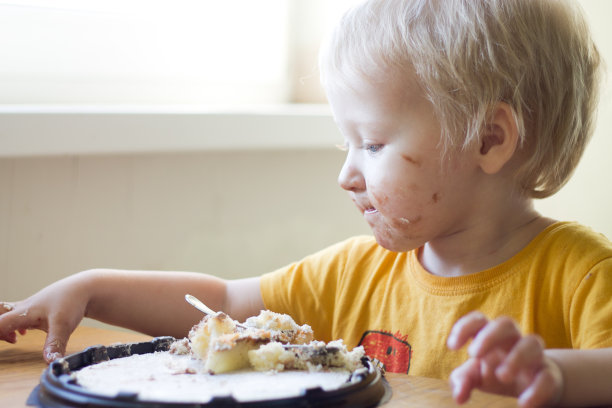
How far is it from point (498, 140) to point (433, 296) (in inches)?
8.1

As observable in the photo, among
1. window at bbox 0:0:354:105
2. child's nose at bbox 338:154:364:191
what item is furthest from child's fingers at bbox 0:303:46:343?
window at bbox 0:0:354:105

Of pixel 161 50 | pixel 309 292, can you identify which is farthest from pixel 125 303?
pixel 161 50

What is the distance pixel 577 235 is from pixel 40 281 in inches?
29.5

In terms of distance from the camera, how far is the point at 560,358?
23.1 inches

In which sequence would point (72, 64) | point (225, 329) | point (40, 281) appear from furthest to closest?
point (72, 64), point (40, 281), point (225, 329)

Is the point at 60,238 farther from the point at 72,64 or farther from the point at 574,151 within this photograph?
the point at 574,151

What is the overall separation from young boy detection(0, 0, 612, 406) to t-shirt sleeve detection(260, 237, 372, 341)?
10 cm

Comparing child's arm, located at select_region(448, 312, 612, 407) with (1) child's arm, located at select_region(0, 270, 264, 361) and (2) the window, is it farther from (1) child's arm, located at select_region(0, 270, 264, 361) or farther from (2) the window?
(2) the window

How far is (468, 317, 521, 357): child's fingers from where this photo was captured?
0.50 meters

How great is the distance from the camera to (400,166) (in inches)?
32.2

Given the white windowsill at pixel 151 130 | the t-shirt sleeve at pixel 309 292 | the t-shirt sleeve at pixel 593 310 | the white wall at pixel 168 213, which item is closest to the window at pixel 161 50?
the white windowsill at pixel 151 130

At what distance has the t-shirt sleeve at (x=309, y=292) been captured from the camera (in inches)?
39.1

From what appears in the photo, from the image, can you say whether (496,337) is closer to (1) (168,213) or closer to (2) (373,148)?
(2) (373,148)

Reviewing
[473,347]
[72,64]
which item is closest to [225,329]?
[473,347]
